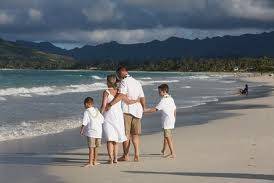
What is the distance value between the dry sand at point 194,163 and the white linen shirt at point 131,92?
3.03ft

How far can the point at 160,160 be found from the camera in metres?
9.84

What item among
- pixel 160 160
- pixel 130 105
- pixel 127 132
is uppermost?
pixel 130 105

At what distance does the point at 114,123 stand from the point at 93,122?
376 millimetres

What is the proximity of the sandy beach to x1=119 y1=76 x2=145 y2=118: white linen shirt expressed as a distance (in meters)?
0.92

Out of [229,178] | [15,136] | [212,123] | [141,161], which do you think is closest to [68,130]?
[15,136]

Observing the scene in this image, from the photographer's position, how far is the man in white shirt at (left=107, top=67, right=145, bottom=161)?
9562 mm

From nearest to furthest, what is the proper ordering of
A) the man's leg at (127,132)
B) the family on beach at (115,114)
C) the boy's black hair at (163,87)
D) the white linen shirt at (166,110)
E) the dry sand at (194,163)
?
1. the dry sand at (194,163)
2. the family on beach at (115,114)
3. the man's leg at (127,132)
4. the boy's black hair at (163,87)
5. the white linen shirt at (166,110)

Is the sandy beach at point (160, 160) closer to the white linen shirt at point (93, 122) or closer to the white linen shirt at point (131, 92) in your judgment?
the white linen shirt at point (93, 122)

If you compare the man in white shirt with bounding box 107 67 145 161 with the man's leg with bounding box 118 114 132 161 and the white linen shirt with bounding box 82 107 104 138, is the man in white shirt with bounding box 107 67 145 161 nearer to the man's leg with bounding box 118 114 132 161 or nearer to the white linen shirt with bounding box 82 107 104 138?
the man's leg with bounding box 118 114 132 161

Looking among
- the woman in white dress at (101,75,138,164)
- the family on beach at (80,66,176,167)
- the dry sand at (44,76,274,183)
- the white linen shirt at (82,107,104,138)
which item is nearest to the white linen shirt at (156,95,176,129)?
the family on beach at (80,66,176,167)

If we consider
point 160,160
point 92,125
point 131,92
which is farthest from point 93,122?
point 160,160

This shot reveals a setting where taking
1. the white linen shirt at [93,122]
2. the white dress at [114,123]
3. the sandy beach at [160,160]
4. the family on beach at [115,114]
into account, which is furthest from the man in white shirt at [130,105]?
the sandy beach at [160,160]

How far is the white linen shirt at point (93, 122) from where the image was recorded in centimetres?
959

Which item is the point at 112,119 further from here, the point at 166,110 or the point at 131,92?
the point at 166,110
